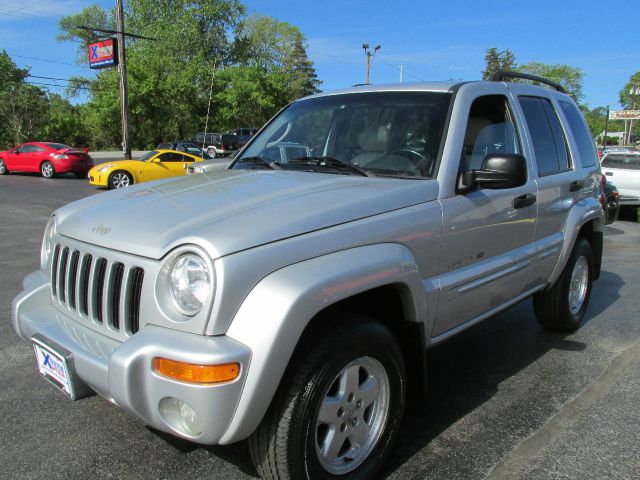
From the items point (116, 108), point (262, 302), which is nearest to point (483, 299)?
point (262, 302)

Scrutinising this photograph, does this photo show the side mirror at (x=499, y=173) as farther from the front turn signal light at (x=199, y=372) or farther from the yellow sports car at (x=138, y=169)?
the yellow sports car at (x=138, y=169)

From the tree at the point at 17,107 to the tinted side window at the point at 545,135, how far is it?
4134 cm

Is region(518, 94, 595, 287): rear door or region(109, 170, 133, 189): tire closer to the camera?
region(518, 94, 595, 287): rear door

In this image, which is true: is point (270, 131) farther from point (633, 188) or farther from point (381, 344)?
point (633, 188)

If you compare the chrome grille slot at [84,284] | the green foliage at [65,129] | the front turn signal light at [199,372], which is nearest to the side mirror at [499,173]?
the front turn signal light at [199,372]

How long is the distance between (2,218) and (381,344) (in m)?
10.7

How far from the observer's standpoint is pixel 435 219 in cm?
267

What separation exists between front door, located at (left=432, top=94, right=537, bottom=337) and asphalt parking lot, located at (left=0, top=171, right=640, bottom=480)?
1.98 feet

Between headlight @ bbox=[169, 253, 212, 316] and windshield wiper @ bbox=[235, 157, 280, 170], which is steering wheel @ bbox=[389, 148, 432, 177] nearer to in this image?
windshield wiper @ bbox=[235, 157, 280, 170]

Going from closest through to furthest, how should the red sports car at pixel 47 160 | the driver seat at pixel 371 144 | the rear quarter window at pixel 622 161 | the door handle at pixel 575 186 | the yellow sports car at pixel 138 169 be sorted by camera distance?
the driver seat at pixel 371 144, the door handle at pixel 575 186, the rear quarter window at pixel 622 161, the yellow sports car at pixel 138 169, the red sports car at pixel 47 160

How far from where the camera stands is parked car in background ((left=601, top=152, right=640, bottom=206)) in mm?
13852

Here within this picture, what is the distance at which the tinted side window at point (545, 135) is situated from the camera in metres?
3.73

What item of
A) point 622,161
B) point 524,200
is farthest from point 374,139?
point 622,161

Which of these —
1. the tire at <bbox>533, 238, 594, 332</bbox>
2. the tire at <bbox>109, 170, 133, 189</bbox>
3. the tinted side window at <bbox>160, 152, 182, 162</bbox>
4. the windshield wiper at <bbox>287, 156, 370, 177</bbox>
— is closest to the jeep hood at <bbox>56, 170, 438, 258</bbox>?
the windshield wiper at <bbox>287, 156, 370, 177</bbox>
